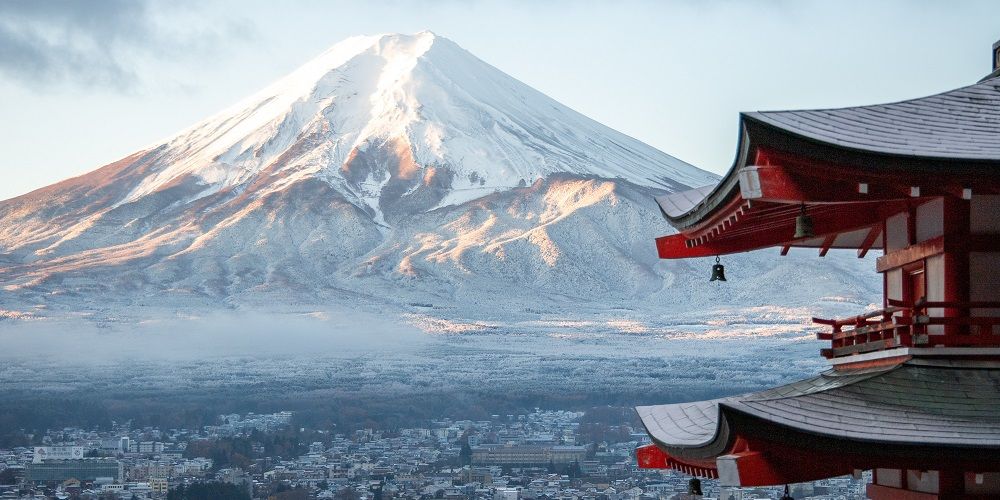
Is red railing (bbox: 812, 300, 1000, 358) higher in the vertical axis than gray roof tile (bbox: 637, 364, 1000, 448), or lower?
higher

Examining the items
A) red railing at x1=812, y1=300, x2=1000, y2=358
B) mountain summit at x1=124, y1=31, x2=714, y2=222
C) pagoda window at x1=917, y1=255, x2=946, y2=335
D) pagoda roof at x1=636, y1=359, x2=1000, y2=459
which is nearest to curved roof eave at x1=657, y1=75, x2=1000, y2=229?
pagoda window at x1=917, y1=255, x2=946, y2=335

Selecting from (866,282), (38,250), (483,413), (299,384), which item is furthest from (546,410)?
(38,250)

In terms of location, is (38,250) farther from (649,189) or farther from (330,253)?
(649,189)

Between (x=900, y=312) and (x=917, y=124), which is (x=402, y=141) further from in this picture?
(x=917, y=124)

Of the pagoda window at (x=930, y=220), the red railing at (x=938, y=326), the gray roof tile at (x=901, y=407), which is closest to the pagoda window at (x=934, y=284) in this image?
the red railing at (x=938, y=326)

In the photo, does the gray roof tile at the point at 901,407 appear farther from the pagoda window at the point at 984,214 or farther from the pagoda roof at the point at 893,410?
the pagoda window at the point at 984,214

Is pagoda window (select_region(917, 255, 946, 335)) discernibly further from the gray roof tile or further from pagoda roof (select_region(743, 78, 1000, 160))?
pagoda roof (select_region(743, 78, 1000, 160))

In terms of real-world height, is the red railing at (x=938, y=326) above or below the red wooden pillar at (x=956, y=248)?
below
